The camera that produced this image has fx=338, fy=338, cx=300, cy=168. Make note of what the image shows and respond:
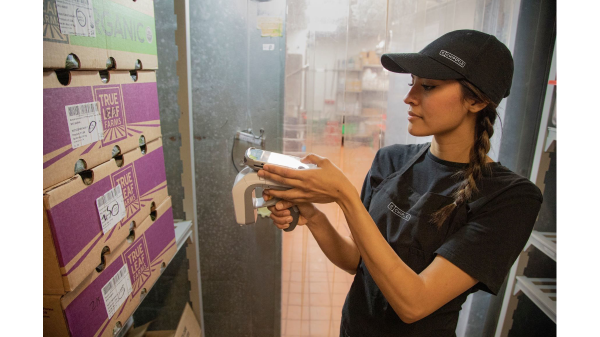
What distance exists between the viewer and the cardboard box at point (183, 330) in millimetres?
1298

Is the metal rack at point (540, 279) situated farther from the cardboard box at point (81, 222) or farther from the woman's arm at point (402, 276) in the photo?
the cardboard box at point (81, 222)

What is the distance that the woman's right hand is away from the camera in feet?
3.14

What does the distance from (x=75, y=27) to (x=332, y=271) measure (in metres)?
1.68

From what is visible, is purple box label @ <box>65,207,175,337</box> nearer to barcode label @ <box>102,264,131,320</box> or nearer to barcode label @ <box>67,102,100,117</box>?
barcode label @ <box>102,264,131,320</box>

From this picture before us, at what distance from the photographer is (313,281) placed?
1973 millimetres

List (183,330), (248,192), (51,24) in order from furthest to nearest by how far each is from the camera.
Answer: (183,330) → (248,192) → (51,24)

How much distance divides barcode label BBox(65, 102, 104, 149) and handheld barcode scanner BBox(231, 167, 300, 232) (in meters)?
0.34

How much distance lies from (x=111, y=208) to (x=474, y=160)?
0.95 metres

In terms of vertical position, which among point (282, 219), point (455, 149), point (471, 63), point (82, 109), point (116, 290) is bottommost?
point (116, 290)

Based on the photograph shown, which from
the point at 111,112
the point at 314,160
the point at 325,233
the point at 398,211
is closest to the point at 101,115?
the point at 111,112

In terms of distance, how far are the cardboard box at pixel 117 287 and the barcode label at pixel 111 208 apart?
0.08 m

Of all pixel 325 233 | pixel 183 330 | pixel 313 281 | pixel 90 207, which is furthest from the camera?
pixel 313 281

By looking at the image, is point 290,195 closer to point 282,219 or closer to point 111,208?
point 282,219

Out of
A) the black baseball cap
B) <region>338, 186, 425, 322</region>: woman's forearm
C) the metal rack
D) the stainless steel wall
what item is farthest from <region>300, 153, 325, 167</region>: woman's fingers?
the metal rack
